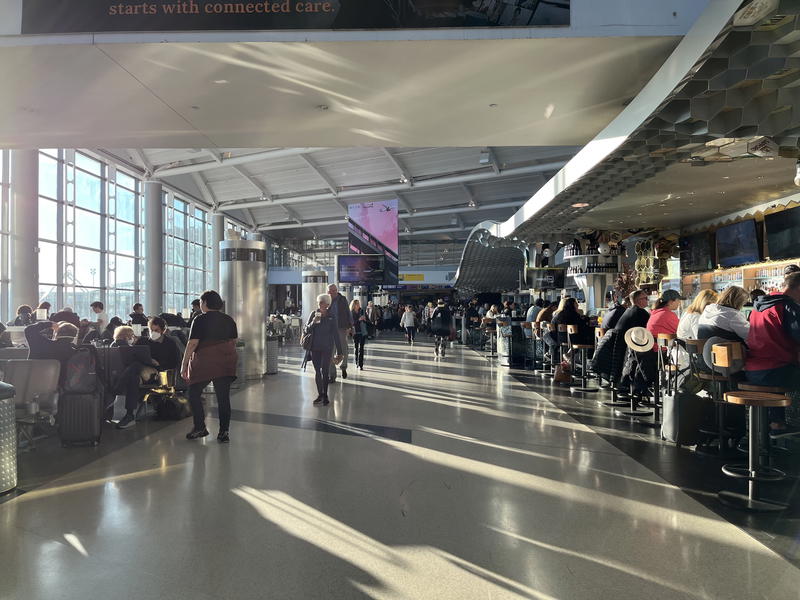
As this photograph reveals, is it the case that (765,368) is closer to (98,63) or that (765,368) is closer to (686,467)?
(686,467)

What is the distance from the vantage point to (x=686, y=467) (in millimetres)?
4992

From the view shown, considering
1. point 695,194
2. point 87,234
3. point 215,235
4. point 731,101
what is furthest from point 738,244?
point 215,235

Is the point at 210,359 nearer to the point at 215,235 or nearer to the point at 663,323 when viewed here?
the point at 663,323

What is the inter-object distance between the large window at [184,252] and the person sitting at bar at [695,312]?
2186 cm

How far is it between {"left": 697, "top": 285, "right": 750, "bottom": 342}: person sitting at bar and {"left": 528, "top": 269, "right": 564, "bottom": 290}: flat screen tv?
13.3 m

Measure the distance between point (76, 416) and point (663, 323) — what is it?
6884mm

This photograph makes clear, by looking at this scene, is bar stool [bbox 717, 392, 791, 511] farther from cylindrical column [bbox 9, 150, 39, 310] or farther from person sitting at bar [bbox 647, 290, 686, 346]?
cylindrical column [bbox 9, 150, 39, 310]

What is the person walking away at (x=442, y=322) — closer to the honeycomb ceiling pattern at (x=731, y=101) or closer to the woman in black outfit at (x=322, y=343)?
the woman in black outfit at (x=322, y=343)

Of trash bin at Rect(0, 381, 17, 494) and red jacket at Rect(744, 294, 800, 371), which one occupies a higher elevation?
red jacket at Rect(744, 294, 800, 371)

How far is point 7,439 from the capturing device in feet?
13.8

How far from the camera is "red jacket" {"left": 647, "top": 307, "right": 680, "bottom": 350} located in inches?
286

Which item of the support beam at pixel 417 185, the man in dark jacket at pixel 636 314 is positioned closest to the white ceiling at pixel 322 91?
the man in dark jacket at pixel 636 314

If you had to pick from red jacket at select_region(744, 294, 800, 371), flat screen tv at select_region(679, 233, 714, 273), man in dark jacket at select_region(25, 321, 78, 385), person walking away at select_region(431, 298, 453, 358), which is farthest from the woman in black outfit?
flat screen tv at select_region(679, 233, 714, 273)

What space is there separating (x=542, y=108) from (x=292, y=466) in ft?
18.1
